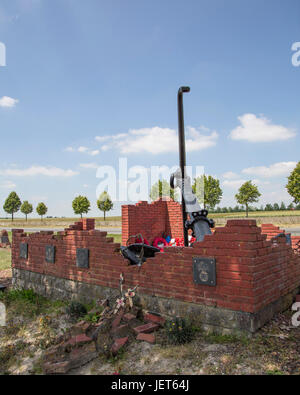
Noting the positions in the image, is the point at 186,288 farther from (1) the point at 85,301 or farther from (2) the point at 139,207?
(2) the point at 139,207

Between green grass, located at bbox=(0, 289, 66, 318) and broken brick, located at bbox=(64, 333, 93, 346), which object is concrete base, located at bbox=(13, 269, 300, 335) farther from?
broken brick, located at bbox=(64, 333, 93, 346)

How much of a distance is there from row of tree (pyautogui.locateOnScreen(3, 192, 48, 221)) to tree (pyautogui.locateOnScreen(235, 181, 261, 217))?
4284cm

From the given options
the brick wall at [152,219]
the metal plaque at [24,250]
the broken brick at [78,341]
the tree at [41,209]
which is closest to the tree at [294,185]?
the brick wall at [152,219]

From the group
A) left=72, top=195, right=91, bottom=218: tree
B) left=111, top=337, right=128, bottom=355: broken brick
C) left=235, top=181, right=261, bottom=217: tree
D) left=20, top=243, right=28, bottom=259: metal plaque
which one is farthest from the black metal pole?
left=72, top=195, right=91, bottom=218: tree

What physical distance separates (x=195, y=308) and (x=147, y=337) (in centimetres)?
78

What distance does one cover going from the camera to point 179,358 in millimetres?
3260

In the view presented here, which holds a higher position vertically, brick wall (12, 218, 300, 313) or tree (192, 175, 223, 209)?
tree (192, 175, 223, 209)

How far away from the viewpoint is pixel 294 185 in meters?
32.5

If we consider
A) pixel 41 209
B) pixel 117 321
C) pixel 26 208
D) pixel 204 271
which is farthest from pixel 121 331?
pixel 26 208

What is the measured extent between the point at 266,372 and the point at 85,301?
3.71 metres

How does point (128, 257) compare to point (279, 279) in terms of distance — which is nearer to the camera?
point (279, 279)

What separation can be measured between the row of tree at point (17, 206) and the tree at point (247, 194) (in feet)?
141

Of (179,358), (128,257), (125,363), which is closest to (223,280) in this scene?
(179,358)

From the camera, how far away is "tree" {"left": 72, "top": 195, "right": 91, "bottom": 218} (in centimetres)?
5409
